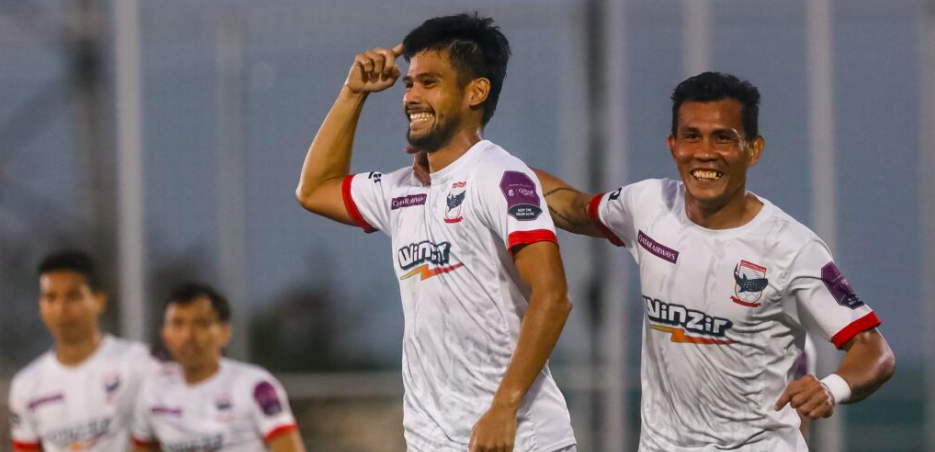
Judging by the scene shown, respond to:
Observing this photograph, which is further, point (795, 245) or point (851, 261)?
point (851, 261)

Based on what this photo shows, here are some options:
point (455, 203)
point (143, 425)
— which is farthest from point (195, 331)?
point (455, 203)

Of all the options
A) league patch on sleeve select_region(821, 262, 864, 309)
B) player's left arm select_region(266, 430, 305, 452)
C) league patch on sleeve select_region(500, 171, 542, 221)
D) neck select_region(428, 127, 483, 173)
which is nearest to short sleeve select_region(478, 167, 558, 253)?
league patch on sleeve select_region(500, 171, 542, 221)

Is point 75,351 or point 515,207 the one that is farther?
point 75,351

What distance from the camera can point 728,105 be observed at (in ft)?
14.2

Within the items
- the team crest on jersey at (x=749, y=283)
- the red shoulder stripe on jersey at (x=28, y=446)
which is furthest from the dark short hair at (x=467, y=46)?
the red shoulder stripe on jersey at (x=28, y=446)

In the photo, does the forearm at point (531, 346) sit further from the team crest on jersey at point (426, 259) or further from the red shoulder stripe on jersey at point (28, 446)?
the red shoulder stripe on jersey at point (28, 446)

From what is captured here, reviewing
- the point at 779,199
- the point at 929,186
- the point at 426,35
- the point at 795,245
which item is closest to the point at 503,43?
the point at 426,35

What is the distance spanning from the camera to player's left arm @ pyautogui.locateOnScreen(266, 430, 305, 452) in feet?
23.7

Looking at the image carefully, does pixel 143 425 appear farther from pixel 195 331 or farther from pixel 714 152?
pixel 714 152

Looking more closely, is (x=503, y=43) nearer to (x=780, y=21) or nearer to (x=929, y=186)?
(x=929, y=186)

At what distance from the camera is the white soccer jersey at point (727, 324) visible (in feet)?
14.0

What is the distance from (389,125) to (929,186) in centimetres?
461

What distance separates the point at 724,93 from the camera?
4328 millimetres

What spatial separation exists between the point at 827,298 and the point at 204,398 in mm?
4076
